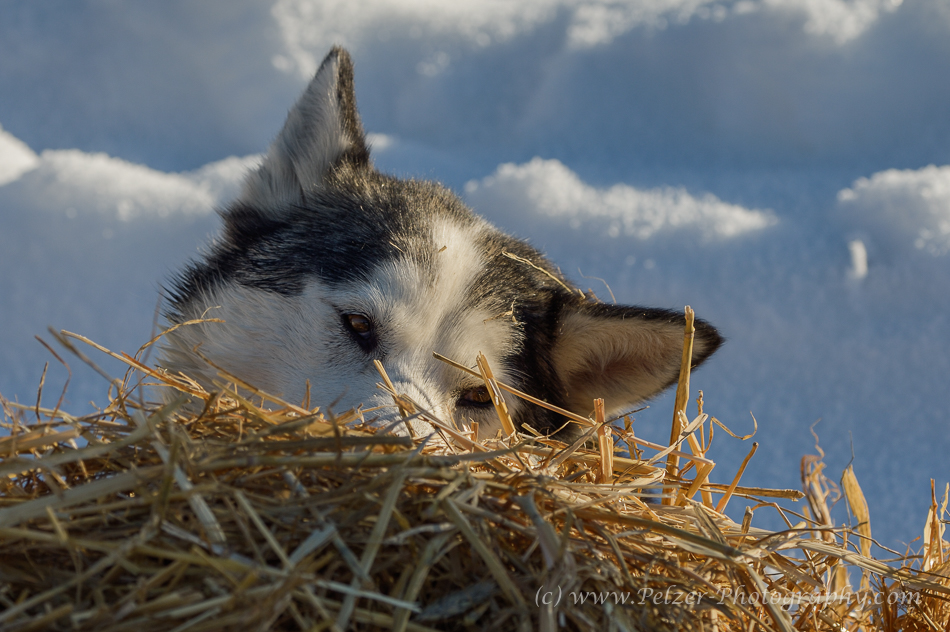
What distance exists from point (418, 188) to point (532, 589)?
2.03 metres

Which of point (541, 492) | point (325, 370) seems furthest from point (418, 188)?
point (541, 492)

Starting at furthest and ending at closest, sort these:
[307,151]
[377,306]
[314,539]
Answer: [307,151] < [377,306] < [314,539]

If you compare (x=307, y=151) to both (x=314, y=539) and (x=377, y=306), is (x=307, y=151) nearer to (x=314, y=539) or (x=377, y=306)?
(x=377, y=306)

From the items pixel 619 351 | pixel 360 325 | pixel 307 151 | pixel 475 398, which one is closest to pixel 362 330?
pixel 360 325

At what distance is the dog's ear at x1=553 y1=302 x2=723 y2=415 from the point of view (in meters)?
1.98

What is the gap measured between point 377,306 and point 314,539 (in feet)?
3.77

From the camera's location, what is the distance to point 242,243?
2553 millimetres

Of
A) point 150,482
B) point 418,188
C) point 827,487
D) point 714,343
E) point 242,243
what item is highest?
point 418,188

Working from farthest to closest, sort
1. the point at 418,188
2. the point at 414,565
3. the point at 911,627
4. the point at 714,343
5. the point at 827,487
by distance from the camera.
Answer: the point at 418,188, the point at 827,487, the point at 714,343, the point at 911,627, the point at 414,565

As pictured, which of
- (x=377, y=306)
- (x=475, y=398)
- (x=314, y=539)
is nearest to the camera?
(x=314, y=539)

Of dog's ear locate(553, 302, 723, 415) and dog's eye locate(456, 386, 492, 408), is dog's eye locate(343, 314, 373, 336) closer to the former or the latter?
dog's eye locate(456, 386, 492, 408)

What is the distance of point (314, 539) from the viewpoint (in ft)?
3.10

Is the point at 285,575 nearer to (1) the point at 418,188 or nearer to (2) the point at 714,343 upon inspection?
(2) the point at 714,343

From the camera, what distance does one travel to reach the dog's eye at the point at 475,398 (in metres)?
2.11
